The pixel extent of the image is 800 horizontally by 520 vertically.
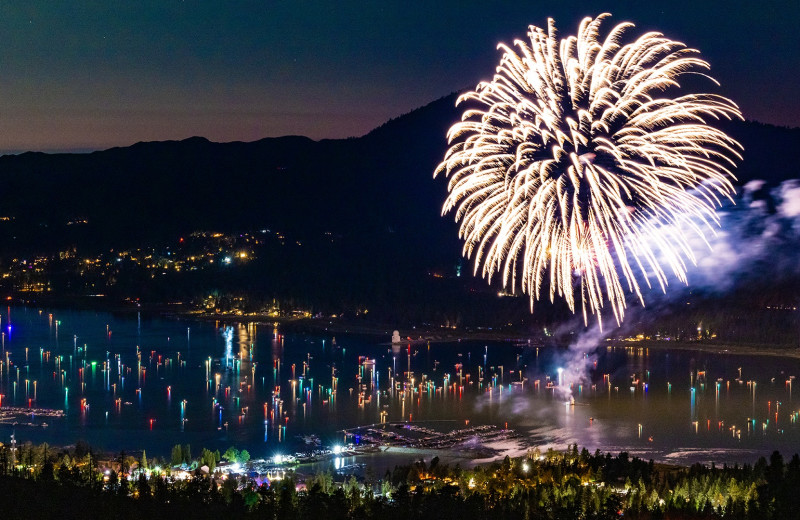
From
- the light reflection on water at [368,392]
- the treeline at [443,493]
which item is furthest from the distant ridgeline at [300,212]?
the treeline at [443,493]

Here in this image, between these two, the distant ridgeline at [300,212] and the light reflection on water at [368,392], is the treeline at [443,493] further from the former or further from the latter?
the distant ridgeline at [300,212]

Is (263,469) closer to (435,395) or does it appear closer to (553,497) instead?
(553,497)

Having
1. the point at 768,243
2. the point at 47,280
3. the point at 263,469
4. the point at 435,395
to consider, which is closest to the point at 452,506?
the point at 263,469

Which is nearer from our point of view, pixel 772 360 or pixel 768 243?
pixel 768 243

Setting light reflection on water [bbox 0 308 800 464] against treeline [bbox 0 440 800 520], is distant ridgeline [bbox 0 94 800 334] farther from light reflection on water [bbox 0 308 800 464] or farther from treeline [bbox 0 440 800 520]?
treeline [bbox 0 440 800 520]

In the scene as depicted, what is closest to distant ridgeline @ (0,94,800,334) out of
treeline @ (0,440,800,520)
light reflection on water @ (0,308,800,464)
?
light reflection on water @ (0,308,800,464)

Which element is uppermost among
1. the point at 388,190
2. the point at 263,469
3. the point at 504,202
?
the point at 388,190

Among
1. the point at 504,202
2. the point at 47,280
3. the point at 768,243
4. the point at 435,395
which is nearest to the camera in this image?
the point at 504,202
